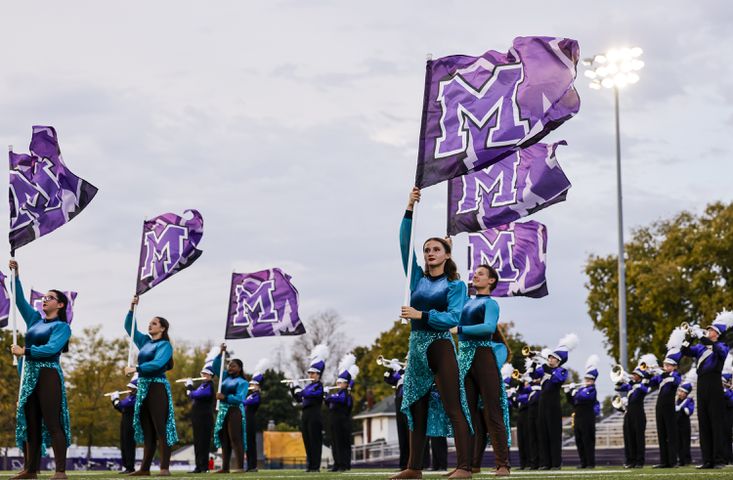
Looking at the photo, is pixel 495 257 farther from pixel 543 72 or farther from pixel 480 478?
pixel 480 478

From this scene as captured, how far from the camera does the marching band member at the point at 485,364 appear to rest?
1114 centimetres

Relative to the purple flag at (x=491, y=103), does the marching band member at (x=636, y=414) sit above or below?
below

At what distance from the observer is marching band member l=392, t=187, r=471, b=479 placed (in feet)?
31.1

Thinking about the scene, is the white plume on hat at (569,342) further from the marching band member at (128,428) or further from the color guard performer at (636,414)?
the marching band member at (128,428)

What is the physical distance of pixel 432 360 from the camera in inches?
376

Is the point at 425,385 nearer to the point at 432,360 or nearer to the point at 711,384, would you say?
the point at 432,360

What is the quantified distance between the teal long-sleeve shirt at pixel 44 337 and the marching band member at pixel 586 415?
1076 centimetres

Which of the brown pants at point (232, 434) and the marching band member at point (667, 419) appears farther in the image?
the brown pants at point (232, 434)

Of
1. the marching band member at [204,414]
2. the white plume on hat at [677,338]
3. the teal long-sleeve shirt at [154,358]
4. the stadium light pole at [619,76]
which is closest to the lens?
the teal long-sleeve shirt at [154,358]

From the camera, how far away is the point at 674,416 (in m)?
19.0

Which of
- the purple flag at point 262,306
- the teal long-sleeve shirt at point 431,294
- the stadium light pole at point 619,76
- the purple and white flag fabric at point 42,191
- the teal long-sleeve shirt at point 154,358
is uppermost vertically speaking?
the stadium light pole at point 619,76

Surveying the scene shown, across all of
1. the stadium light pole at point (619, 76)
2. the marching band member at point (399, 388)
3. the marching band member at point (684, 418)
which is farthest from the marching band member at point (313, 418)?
the stadium light pole at point (619, 76)

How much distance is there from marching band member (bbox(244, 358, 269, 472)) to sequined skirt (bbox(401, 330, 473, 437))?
11945 mm

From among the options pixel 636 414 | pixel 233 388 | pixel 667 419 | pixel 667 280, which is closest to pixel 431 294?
pixel 233 388
